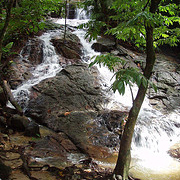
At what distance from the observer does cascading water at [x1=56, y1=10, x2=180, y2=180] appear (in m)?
4.09

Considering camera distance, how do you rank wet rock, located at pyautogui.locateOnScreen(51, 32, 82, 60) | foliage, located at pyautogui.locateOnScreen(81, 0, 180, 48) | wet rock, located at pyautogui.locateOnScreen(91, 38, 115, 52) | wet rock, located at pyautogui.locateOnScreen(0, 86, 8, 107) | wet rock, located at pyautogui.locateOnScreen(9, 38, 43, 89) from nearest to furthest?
foliage, located at pyautogui.locateOnScreen(81, 0, 180, 48) < wet rock, located at pyautogui.locateOnScreen(0, 86, 8, 107) < wet rock, located at pyautogui.locateOnScreen(9, 38, 43, 89) < wet rock, located at pyautogui.locateOnScreen(51, 32, 82, 60) < wet rock, located at pyautogui.locateOnScreen(91, 38, 115, 52)

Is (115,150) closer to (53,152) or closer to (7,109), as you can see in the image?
(53,152)

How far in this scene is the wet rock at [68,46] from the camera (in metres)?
11.4

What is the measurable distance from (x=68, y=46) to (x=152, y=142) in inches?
343

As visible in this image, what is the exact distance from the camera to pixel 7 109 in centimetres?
585

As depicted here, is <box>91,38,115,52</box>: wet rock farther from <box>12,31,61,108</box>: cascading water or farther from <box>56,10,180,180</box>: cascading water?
<box>56,10,180,180</box>: cascading water

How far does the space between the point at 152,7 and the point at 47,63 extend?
843cm

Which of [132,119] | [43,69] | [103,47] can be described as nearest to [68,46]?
[103,47]

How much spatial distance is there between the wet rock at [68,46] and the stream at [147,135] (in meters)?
1.00

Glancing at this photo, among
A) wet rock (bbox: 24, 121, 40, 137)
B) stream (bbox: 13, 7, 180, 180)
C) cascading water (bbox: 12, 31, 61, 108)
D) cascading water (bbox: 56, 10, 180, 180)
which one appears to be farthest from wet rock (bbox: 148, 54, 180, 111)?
wet rock (bbox: 24, 121, 40, 137)

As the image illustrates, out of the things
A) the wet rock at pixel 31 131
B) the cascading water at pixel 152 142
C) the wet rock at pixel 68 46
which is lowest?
the cascading water at pixel 152 142

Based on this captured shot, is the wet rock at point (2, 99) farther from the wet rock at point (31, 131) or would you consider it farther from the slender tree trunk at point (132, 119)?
the slender tree trunk at point (132, 119)

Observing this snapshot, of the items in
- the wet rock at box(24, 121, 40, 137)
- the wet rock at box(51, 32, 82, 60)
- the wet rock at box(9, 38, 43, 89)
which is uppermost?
the wet rock at box(51, 32, 82, 60)

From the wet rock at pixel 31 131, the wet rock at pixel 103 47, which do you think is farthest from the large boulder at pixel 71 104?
the wet rock at pixel 103 47
